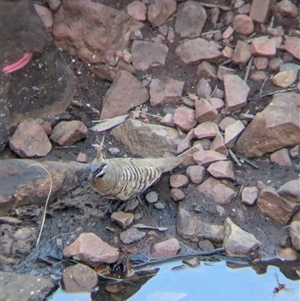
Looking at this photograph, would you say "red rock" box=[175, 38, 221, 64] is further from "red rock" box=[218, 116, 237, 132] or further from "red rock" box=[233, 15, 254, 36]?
"red rock" box=[218, 116, 237, 132]

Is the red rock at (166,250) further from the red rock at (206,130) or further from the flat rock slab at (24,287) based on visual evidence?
the red rock at (206,130)

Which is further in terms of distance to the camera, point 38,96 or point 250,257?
point 38,96

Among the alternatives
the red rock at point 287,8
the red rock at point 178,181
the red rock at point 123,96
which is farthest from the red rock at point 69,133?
the red rock at point 287,8

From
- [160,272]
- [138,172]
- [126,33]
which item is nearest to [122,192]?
[138,172]

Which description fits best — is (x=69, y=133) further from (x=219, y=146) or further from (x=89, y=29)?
(x=219, y=146)

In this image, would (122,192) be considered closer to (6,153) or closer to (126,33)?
(6,153)

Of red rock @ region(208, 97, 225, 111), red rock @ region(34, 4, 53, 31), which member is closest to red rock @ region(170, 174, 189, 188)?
red rock @ region(208, 97, 225, 111)

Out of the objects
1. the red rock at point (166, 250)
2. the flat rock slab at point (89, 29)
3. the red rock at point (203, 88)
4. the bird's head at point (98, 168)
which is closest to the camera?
the bird's head at point (98, 168)
